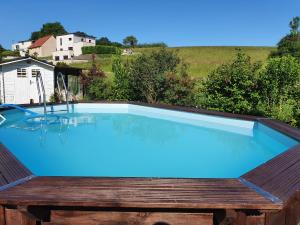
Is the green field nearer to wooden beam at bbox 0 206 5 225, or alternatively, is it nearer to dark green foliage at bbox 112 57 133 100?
dark green foliage at bbox 112 57 133 100

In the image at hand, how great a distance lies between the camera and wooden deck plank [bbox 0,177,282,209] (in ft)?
8.04

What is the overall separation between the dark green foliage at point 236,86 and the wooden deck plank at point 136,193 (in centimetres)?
763

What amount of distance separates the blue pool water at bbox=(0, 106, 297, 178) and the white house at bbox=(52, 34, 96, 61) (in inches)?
1714

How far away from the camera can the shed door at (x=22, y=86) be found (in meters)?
16.9

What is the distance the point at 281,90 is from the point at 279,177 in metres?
7.48

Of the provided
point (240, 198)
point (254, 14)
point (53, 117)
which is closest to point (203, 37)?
point (254, 14)

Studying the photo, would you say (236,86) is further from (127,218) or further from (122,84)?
(127,218)

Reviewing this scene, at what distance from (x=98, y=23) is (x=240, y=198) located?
43096 millimetres

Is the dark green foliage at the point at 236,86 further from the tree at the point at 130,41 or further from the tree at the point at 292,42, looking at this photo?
the tree at the point at 130,41

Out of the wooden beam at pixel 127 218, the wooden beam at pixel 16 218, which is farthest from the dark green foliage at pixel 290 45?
the wooden beam at pixel 16 218

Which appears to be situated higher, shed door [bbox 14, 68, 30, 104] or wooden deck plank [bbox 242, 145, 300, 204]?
shed door [bbox 14, 68, 30, 104]

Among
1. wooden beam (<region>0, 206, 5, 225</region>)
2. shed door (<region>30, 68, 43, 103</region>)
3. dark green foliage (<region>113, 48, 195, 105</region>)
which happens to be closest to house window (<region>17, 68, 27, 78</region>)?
shed door (<region>30, 68, 43, 103</region>)

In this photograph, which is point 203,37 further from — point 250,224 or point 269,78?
point 250,224

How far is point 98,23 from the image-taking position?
4253 cm
